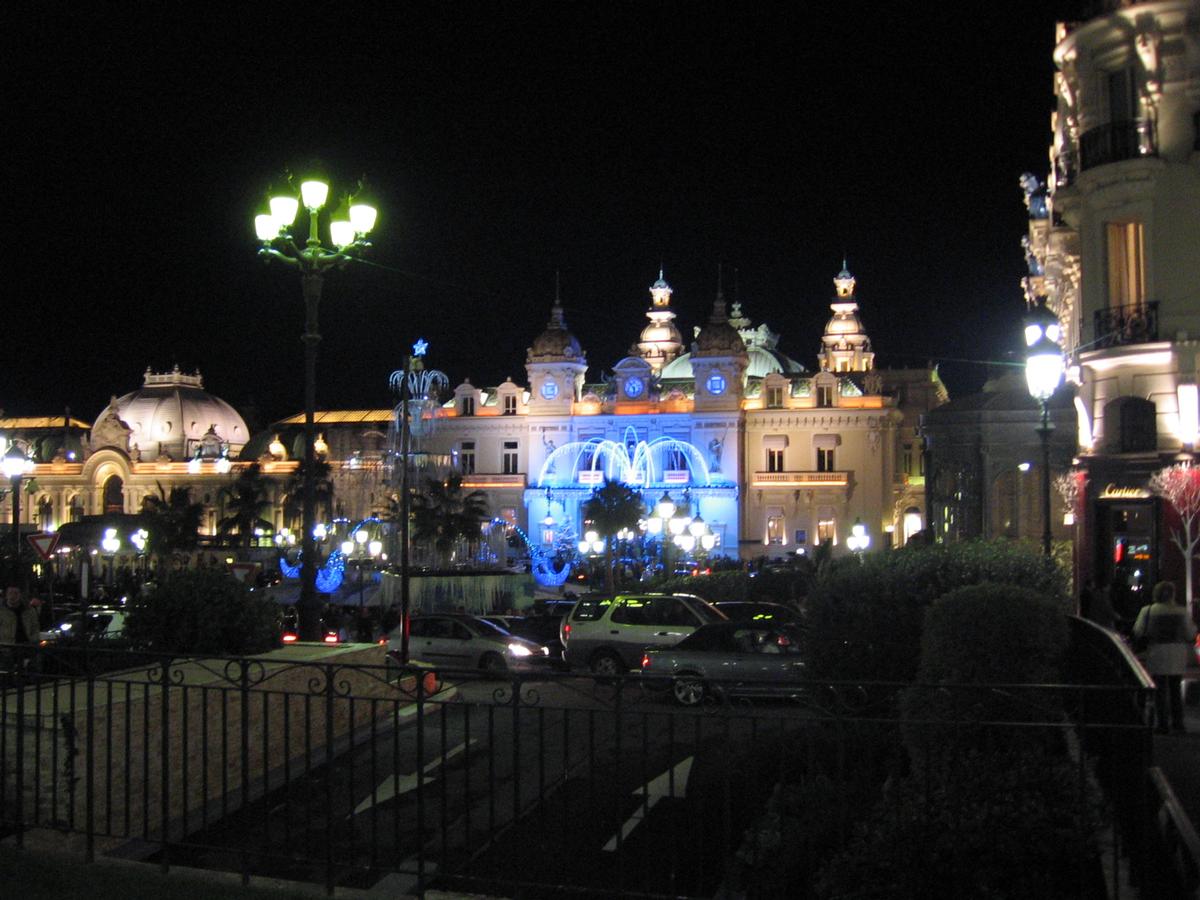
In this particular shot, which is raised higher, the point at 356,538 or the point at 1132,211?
the point at 1132,211

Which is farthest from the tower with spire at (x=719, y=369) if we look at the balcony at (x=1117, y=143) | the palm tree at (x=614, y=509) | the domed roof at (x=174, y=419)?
the balcony at (x=1117, y=143)

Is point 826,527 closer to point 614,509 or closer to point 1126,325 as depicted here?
point 614,509

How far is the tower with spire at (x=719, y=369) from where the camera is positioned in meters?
68.3

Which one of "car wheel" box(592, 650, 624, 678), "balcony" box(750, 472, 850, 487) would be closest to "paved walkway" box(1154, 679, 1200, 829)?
"car wheel" box(592, 650, 624, 678)

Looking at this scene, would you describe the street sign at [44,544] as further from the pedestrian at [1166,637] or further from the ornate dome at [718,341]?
the ornate dome at [718,341]

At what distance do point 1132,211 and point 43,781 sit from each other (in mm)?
19716

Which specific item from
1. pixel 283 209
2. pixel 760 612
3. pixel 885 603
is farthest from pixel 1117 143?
pixel 283 209

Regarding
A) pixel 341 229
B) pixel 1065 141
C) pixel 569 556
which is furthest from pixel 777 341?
pixel 341 229

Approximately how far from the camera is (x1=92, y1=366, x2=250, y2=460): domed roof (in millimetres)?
89375

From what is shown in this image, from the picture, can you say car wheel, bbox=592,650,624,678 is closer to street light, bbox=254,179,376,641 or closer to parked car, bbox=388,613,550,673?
parked car, bbox=388,613,550,673

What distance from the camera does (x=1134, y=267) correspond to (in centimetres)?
2273

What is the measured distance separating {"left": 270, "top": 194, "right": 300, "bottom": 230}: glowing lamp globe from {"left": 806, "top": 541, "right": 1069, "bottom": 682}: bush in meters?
7.64

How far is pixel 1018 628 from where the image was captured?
7.88 metres

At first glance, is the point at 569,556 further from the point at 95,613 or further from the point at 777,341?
the point at 777,341
